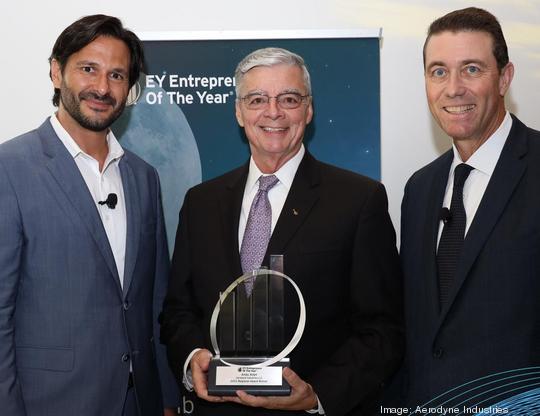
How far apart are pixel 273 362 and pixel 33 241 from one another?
1.08 meters

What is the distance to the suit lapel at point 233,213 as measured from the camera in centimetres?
283

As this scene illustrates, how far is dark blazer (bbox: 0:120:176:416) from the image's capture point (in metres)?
2.69

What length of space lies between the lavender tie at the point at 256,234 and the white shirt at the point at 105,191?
1.83ft

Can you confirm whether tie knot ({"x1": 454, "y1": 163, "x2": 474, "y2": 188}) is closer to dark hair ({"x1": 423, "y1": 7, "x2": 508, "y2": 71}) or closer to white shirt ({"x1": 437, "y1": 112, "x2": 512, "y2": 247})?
white shirt ({"x1": 437, "y1": 112, "x2": 512, "y2": 247})

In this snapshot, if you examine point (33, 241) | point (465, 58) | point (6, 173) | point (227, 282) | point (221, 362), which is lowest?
point (221, 362)

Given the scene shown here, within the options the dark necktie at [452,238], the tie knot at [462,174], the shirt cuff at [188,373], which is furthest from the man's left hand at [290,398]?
the tie knot at [462,174]

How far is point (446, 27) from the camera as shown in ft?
9.14

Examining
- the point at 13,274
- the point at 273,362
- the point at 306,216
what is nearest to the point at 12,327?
the point at 13,274

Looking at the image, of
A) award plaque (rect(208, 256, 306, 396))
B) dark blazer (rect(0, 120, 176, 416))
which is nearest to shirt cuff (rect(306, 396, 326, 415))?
award plaque (rect(208, 256, 306, 396))

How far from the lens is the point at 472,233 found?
2.59 meters

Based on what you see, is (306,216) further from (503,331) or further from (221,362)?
(503,331)

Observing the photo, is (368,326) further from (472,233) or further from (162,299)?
(162,299)

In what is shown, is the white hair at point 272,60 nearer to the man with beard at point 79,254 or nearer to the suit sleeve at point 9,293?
the man with beard at point 79,254

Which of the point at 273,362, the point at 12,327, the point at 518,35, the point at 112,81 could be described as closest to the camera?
the point at 273,362
